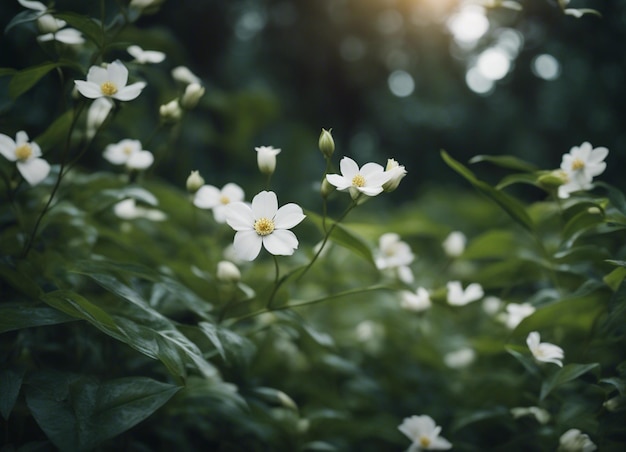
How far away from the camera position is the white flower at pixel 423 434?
0.99m

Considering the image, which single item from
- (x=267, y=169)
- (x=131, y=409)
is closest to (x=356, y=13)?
(x=267, y=169)

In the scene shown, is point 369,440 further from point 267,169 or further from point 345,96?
point 345,96

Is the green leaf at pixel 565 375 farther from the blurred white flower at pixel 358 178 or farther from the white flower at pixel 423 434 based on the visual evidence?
the blurred white flower at pixel 358 178

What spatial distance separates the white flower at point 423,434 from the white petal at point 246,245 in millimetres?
475

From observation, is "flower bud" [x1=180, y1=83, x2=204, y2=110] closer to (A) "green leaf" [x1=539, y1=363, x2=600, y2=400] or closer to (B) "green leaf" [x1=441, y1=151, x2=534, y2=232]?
(B) "green leaf" [x1=441, y1=151, x2=534, y2=232]

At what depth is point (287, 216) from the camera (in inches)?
34.3

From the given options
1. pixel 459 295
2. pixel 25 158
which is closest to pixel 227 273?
pixel 25 158

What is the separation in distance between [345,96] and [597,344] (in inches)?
99.9

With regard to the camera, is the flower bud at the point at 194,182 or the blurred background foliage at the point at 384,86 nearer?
the flower bud at the point at 194,182

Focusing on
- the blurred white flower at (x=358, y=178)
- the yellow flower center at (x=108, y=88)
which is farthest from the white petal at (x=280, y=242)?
the yellow flower center at (x=108, y=88)

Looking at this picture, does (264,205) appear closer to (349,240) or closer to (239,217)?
(239,217)

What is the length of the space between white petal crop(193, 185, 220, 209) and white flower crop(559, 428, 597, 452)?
812mm

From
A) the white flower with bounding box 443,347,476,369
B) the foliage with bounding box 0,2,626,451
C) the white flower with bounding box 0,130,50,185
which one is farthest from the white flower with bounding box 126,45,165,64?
the white flower with bounding box 443,347,476,369

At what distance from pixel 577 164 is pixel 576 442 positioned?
0.51m
